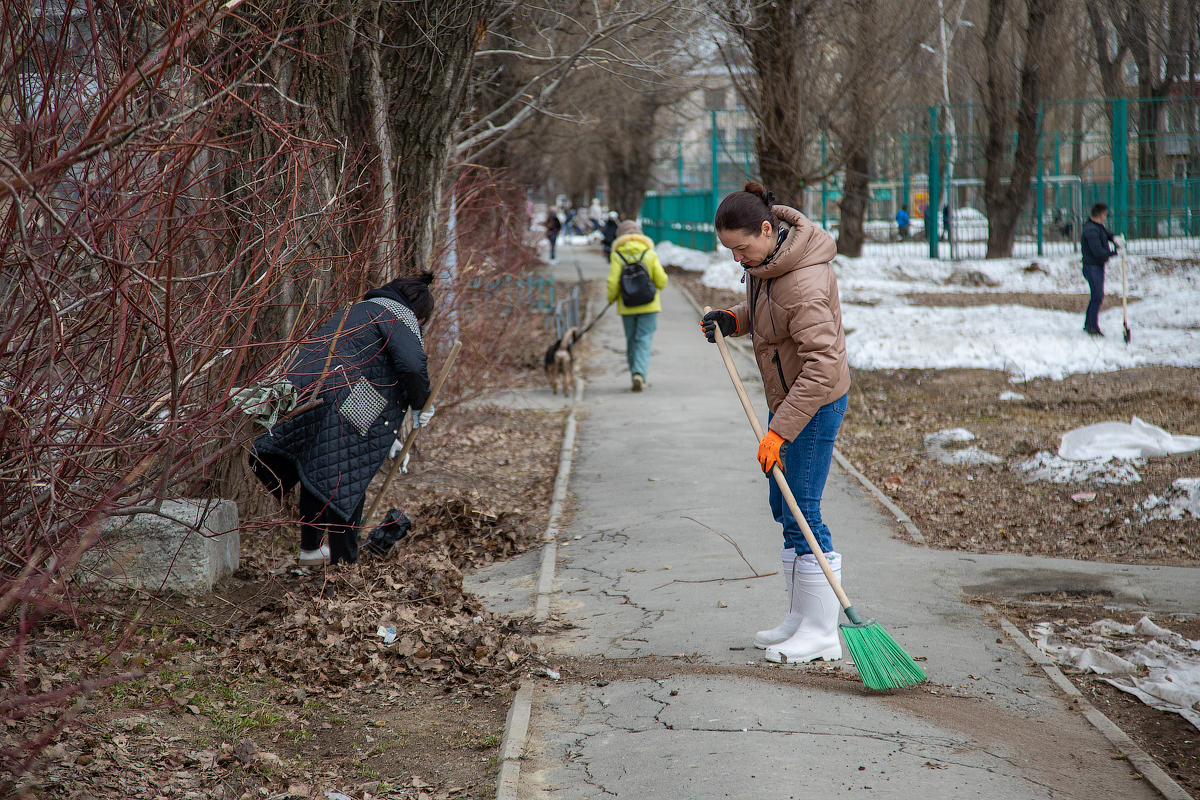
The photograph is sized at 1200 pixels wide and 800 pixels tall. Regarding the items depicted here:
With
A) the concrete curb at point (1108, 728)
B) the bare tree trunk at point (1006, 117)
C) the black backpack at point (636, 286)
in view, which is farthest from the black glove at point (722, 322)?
the bare tree trunk at point (1006, 117)

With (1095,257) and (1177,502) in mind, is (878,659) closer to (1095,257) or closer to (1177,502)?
(1177,502)

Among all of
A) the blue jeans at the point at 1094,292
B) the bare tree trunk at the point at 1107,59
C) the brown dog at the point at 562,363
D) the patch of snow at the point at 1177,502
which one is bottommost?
the patch of snow at the point at 1177,502

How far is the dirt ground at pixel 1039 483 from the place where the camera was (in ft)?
17.5

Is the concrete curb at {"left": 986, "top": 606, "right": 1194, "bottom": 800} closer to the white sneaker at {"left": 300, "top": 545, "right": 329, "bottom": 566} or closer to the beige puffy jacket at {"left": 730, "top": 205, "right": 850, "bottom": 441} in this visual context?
the beige puffy jacket at {"left": 730, "top": 205, "right": 850, "bottom": 441}

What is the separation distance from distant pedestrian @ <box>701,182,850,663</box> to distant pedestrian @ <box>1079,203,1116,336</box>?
12257mm

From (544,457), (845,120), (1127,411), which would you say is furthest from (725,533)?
(845,120)

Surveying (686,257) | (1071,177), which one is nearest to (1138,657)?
(686,257)

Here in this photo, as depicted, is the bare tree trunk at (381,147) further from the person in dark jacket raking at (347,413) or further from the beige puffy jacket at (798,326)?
the beige puffy jacket at (798,326)

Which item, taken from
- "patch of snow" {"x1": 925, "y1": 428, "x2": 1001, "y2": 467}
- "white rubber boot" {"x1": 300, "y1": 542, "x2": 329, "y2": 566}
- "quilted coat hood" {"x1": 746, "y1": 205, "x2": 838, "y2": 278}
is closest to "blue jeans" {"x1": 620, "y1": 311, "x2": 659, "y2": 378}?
"patch of snow" {"x1": 925, "y1": 428, "x2": 1001, "y2": 467}

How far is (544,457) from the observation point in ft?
31.9

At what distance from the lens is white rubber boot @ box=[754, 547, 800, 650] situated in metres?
4.63

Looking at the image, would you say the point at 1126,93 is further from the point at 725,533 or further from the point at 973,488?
the point at 725,533

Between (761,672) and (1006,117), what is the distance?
2568 cm

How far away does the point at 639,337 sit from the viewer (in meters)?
12.1
